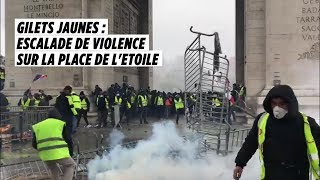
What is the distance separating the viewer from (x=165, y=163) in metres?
7.73

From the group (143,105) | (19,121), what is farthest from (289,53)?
(19,121)

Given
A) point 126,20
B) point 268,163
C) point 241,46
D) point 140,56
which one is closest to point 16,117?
point 140,56

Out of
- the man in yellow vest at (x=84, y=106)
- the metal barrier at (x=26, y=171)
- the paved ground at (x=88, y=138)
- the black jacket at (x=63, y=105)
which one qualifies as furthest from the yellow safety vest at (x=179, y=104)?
Answer: the metal barrier at (x=26, y=171)

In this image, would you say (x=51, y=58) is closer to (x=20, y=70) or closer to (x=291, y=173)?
(x=20, y=70)

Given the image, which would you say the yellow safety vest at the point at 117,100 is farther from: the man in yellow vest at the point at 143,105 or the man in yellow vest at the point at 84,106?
the man in yellow vest at the point at 84,106

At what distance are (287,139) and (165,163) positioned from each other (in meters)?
3.94

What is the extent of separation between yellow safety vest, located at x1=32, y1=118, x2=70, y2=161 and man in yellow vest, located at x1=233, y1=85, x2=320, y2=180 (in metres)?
3.48

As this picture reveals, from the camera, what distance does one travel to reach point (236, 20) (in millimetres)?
27312

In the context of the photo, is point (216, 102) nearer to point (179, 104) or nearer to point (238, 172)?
point (238, 172)

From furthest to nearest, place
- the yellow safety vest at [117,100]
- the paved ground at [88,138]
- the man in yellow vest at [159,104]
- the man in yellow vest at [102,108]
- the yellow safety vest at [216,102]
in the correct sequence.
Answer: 1. the man in yellow vest at [159,104]
2. the yellow safety vest at [117,100]
3. the man in yellow vest at [102,108]
4. the paved ground at [88,138]
5. the yellow safety vest at [216,102]

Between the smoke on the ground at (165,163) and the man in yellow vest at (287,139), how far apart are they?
3.21 meters

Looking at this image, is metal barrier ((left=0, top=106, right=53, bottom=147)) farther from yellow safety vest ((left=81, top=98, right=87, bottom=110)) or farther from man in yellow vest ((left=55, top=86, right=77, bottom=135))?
yellow safety vest ((left=81, top=98, right=87, bottom=110))

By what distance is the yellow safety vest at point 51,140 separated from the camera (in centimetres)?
682

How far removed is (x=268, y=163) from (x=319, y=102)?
41.5 ft
